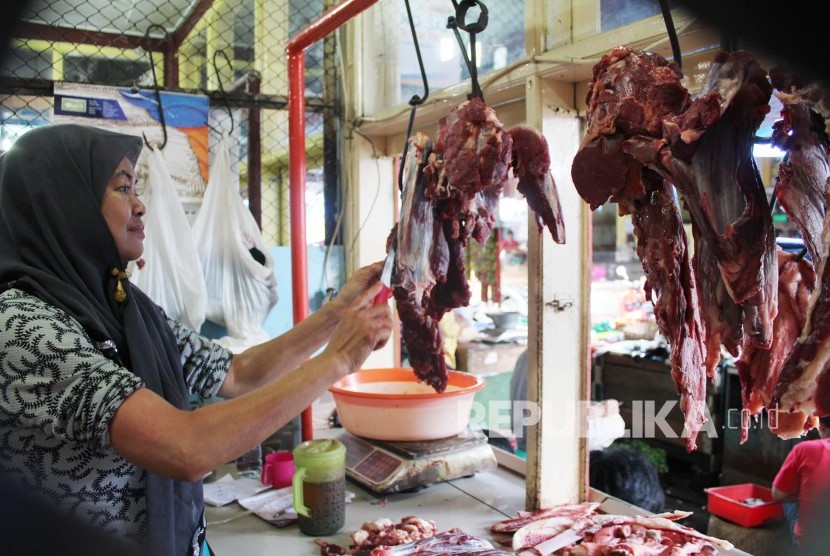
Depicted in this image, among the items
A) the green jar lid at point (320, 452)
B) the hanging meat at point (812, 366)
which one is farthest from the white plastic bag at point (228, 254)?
the hanging meat at point (812, 366)

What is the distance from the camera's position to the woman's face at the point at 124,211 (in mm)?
1758

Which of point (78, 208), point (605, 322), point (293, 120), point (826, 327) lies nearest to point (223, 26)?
point (293, 120)

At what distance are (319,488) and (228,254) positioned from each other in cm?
169

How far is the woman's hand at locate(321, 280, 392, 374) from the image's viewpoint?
1.71m

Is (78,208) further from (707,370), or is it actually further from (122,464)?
(707,370)

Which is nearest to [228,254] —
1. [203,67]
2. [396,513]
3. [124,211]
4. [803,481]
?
[203,67]

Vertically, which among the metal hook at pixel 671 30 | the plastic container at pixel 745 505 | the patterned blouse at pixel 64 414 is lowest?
the plastic container at pixel 745 505

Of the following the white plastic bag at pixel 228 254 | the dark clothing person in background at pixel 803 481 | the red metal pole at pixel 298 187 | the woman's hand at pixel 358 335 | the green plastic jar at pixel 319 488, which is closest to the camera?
the woman's hand at pixel 358 335

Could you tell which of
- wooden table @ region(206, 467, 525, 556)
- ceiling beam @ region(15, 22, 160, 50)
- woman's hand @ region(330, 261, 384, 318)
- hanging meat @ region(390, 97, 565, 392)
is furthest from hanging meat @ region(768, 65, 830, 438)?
ceiling beam @ region(15, 22, 160, 50)

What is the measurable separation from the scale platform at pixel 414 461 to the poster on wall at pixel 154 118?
1.83 m

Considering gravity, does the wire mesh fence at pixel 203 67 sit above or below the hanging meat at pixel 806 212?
above

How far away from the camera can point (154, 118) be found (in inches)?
145

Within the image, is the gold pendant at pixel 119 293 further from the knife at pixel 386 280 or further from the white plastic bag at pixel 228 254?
the white plastic bag at pixel 228 254

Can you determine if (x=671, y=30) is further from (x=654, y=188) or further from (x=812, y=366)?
(x=812, y=366)
